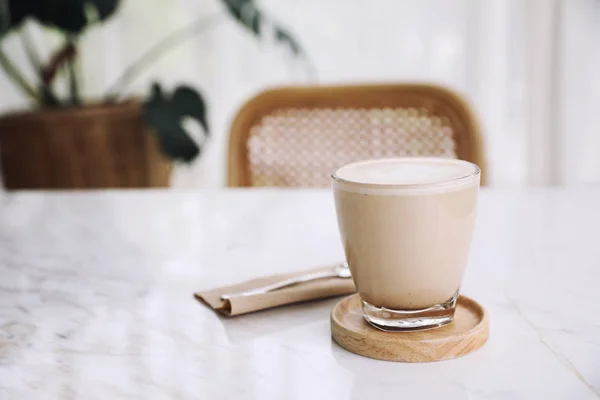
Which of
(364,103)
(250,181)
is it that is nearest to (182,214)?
(250,181)

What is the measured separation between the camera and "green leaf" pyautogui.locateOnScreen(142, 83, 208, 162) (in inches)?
77.2

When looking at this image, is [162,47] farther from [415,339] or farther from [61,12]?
[415,339]

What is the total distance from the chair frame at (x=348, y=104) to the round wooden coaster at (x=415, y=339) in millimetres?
733

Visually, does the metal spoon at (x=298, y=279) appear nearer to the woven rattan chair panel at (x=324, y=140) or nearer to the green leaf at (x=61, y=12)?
the woven rattan chair panel at (x=324, y=140)

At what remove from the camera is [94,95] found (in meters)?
2.53

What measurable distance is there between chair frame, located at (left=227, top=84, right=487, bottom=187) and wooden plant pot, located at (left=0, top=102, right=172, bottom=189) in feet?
2.74

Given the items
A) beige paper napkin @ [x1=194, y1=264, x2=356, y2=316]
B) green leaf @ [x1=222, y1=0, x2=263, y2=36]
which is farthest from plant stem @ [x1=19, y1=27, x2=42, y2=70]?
beige paper napkin @ [x1=194, y1=264, x2=356, y2=316]

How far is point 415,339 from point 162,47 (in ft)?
7.01

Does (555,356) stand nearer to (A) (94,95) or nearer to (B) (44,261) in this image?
(B) (44,261)

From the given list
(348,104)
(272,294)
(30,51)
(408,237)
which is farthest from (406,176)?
(30,51)

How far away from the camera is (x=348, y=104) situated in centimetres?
130

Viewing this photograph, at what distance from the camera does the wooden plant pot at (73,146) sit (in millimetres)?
1945

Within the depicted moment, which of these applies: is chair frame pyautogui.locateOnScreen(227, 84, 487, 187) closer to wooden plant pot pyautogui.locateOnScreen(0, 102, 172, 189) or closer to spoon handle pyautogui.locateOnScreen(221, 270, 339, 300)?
spoon handle pyautogui.locateOnScreen(221, 270, 339, 300)

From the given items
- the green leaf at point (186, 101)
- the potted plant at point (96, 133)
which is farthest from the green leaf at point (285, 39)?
the green leaf at point (186, 101)
